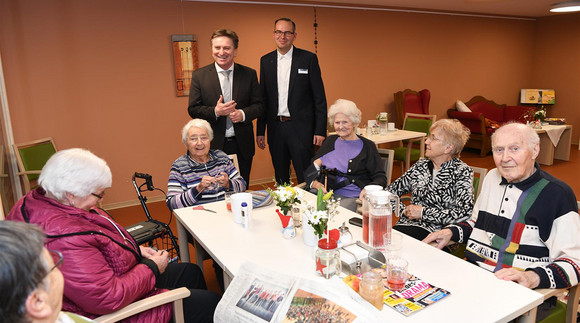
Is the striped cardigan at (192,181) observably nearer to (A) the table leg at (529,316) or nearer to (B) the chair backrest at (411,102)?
(A) the table leg at (529,316)

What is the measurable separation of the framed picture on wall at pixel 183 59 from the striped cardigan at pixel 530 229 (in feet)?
13.1

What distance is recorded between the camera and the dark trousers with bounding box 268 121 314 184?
380 cm

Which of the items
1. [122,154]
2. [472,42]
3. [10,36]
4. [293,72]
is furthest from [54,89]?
[472,42]

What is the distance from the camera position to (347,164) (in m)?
2.99

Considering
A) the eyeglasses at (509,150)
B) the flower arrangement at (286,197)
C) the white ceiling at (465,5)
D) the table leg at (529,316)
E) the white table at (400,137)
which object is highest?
the white ceiling at (465,5)

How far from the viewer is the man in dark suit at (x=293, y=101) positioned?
375 centimetres

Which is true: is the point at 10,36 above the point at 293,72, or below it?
above

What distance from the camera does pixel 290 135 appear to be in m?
3.80

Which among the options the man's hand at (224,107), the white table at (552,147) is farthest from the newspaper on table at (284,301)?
the white table at (552,147)

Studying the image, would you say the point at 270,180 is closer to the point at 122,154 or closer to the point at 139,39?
the point at 122,154

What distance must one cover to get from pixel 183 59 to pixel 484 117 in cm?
535

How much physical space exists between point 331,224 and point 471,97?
7.29m

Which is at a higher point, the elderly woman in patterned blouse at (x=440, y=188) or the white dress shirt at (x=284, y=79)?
the white dress shirt at (x=284, y=79)

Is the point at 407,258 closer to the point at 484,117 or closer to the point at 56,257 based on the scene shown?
the point at 56,257
